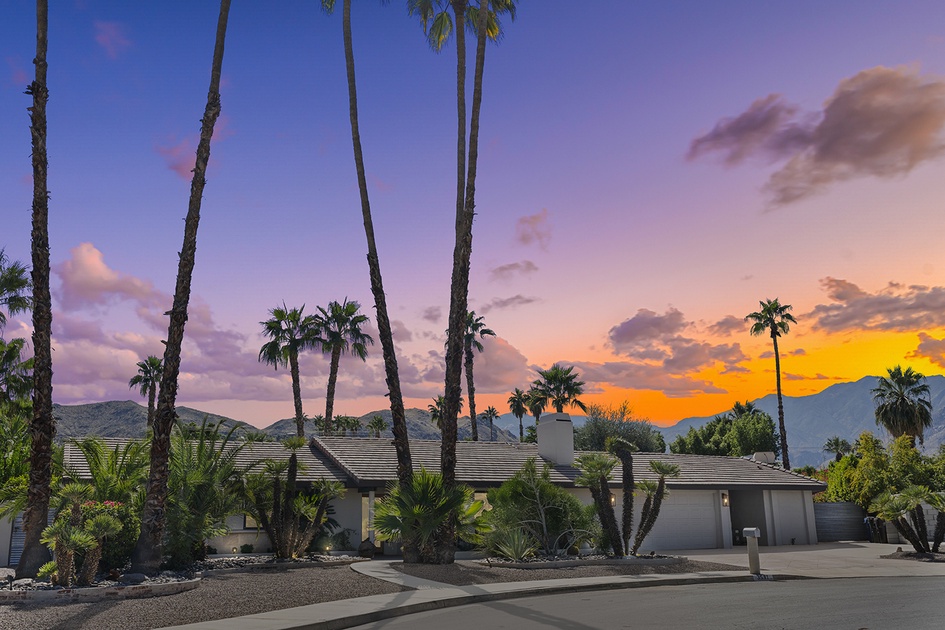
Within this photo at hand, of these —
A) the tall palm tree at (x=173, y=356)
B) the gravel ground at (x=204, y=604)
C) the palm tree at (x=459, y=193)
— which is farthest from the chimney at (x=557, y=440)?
the tall palm tree at (x=173, y=356)

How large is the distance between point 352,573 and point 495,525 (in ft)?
17.7

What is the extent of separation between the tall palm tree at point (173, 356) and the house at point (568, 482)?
905 cm

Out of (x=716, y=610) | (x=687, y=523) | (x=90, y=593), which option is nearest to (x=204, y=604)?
(x=90, y=593)

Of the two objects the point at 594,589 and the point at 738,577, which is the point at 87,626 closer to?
the point at 594,589

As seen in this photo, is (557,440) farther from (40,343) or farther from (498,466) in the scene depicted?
(40,343)

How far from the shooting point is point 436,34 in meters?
28.6

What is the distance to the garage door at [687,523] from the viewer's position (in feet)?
103

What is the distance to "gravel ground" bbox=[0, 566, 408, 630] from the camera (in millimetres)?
11859

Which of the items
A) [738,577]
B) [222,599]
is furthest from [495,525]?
[222,599]

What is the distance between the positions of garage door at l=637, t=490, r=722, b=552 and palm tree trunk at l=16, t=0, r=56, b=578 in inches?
838

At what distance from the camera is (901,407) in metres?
56.9

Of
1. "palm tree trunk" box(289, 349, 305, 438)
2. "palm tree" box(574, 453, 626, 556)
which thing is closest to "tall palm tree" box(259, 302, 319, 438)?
"palm tree trunk" box(289, 349, 305, 438)

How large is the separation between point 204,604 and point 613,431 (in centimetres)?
5897

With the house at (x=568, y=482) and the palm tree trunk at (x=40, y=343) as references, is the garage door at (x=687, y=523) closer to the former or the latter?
the house at (x=568, y=482)
